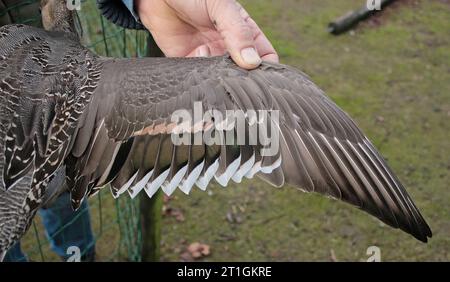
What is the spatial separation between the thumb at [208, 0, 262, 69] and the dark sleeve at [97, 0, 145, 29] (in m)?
0.72

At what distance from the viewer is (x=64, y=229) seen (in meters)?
4.01

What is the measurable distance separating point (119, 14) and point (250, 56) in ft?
3.82

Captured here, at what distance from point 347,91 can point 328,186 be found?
4.14 m

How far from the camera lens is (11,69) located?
2.75 m

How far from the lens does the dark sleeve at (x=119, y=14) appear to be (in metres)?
3.35

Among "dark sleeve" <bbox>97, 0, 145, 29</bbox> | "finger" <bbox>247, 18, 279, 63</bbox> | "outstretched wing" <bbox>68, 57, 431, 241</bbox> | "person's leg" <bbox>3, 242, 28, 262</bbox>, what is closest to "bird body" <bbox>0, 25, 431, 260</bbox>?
"outstretched wing" <bbox>68, 57, 431, 241</bbox>

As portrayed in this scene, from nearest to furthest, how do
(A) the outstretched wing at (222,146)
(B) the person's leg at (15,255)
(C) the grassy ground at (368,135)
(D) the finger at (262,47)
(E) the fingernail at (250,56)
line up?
(A) the outstretched wing at (222,146), (E) the fingernail at (250,56), (D) the finger at (262,47), (B) the person's leg at (15,255), (C) the grassy ground at (368,135)

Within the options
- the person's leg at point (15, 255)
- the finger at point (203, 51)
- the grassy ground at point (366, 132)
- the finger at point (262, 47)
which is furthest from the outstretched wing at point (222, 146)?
the grassy ground at point (366, 132)

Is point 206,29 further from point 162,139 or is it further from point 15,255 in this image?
point 15,255

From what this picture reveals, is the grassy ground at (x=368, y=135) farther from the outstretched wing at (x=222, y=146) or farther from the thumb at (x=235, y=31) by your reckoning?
the thumb at (x=235, y=31)

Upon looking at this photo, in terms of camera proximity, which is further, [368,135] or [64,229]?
[368,135]

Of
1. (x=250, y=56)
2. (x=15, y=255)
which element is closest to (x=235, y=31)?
(x=250, y=56)

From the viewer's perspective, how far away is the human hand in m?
2.60
